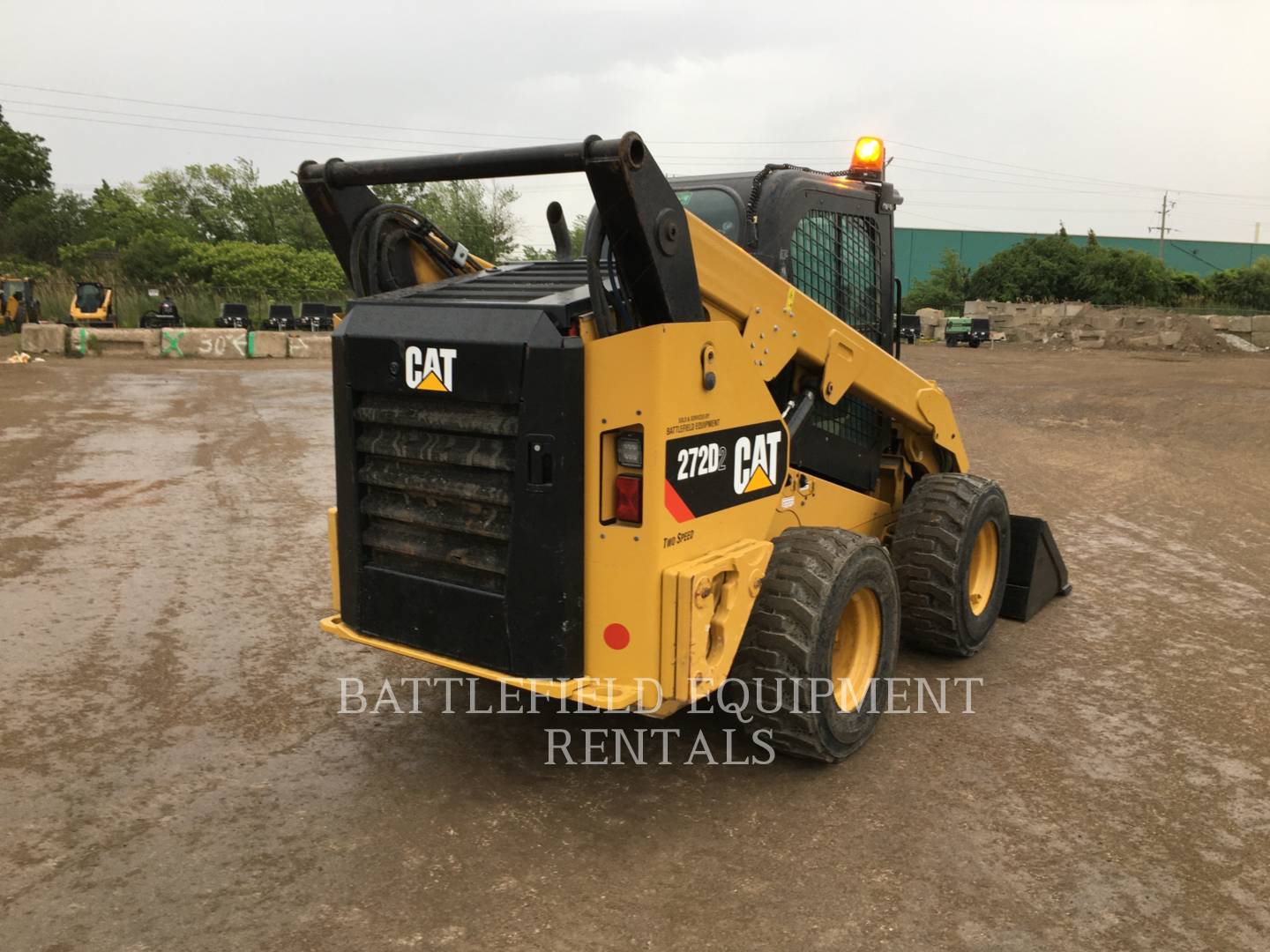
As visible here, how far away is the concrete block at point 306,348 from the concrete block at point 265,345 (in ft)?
0.47

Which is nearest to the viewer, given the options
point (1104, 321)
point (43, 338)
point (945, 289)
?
point (43, 338)

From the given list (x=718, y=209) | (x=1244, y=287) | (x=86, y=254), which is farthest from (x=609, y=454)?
(x=86, y=254)

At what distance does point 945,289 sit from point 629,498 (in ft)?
156

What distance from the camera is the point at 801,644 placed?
3.66 metres

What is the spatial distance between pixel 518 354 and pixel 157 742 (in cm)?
231

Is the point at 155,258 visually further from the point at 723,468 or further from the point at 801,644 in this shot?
the point at 801,644

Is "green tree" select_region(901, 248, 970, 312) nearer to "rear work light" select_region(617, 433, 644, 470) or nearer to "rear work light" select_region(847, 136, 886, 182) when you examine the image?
"rear work light" select_region(847, 136, 886, 182)

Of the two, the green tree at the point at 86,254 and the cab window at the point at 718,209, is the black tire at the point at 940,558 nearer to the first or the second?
the cab window at the point at 718,209

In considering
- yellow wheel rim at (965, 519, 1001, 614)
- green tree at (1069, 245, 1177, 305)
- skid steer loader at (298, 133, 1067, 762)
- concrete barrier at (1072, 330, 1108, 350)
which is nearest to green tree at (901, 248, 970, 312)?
green tree at (1069, 245, 1177, 305)

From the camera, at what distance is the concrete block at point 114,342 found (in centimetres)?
2309

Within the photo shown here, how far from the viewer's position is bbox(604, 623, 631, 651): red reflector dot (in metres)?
3.43

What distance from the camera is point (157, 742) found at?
4180 millimetres

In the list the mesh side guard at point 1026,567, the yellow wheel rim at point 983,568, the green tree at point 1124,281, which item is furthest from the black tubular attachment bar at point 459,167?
the green tree at point 1124,281

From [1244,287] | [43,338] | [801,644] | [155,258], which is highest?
[155,258]
